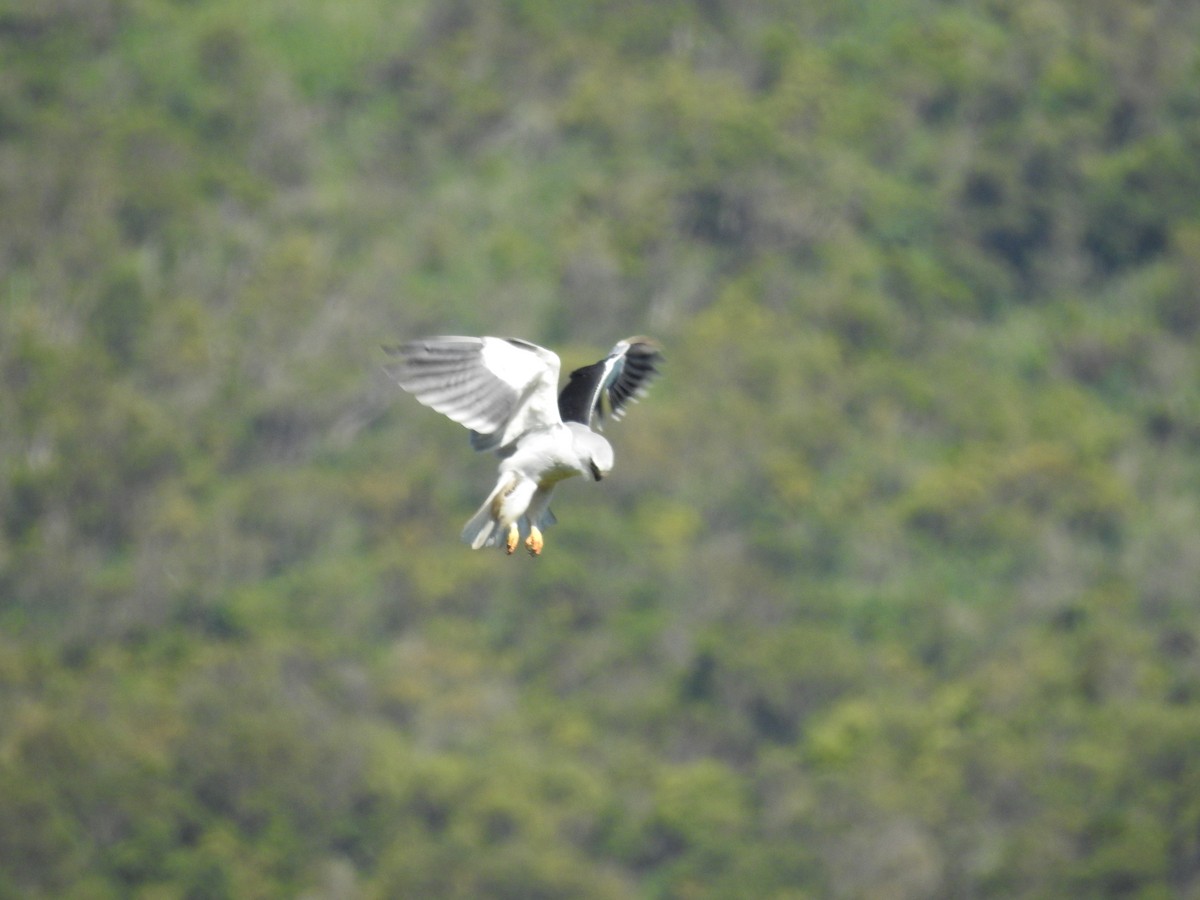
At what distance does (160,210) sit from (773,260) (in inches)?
597

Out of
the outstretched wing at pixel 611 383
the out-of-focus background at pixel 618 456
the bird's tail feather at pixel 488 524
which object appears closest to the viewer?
the bird's tail feather at pixel 488 524

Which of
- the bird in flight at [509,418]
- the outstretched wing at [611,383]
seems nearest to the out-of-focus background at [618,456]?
the outstretched wing at [611,383]

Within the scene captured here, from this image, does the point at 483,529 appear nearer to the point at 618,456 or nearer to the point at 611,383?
the point at 611,383

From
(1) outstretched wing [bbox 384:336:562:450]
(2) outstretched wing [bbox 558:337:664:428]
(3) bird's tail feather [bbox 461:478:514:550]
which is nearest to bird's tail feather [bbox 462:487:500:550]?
(3) bird's tail feather [bbox 461:478:514:550]

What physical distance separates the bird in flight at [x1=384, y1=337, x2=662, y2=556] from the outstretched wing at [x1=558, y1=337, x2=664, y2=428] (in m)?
0.42

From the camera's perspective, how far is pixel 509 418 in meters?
14.6

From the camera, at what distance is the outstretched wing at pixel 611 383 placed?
15.2 meters

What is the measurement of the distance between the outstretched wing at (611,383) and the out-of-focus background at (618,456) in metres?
29.3

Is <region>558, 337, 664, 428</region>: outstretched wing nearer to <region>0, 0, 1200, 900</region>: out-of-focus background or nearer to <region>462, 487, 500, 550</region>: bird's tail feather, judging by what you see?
<region>462, 487, 500, 550</region>: bird's tail feather

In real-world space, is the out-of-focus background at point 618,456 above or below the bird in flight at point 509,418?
above

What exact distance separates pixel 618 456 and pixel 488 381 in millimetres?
39509

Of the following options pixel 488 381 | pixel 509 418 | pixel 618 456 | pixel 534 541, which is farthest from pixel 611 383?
pixel 618 456

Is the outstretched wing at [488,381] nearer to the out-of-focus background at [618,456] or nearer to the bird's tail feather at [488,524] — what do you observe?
the bird's tail feather at [488,524]

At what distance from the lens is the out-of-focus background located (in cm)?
4628
